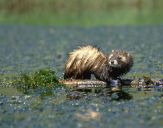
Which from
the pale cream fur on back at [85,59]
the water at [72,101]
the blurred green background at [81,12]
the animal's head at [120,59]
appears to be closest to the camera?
the water at [72,101]

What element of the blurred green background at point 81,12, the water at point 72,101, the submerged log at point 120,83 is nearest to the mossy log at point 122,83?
the submerged log at point 120,83

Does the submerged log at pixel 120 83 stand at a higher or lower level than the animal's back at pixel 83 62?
lower

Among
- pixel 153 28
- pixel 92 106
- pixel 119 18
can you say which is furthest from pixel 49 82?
pixel 119 18

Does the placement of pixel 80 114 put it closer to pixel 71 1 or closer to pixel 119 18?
pixel 119 18

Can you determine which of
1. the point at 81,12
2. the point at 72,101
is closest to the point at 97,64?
the point at 72,101

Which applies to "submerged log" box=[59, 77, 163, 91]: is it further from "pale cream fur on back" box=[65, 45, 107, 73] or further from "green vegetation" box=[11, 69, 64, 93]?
"green vegetation" box=[11, 69, 64, 93]

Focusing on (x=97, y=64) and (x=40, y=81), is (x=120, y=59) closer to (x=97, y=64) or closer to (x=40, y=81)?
(x=97, y=64)

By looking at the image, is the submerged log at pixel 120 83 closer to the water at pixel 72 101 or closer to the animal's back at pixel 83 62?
the water at pixel 72 101
